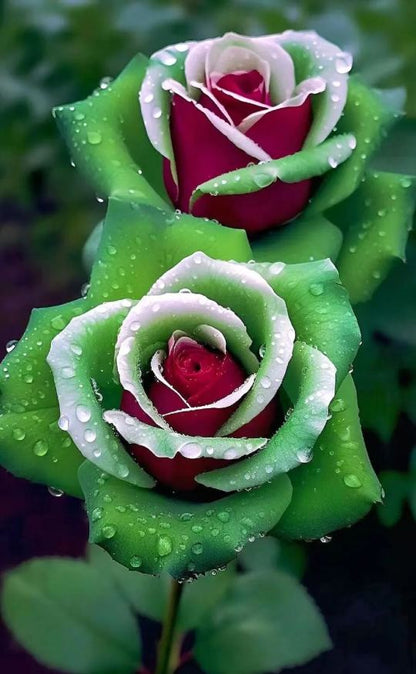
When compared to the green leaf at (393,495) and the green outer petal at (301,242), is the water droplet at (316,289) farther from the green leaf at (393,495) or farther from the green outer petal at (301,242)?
the green leaf at (393,495)

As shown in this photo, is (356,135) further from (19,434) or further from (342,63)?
(19,434)

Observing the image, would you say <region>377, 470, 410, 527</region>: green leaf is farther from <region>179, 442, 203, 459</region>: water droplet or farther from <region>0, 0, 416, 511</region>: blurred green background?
<region>179, 442, 203, 459</region>: water droplet

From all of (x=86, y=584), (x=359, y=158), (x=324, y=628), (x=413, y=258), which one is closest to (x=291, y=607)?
(x=324, y=628)

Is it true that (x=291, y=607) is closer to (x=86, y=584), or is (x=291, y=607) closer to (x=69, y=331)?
(x=86, y=584)

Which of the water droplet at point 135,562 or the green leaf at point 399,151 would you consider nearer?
the water droplet at point 135,562

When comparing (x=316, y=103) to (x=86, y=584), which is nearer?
(x=316, y=103)

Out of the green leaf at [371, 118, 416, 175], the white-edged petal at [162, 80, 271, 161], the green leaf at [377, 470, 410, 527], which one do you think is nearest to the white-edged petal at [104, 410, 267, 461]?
the white-edged petal at [162, 80, 271, 161]

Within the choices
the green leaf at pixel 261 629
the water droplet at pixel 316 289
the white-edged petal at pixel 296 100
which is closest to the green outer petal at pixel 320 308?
the water droplet at pixel 316 289

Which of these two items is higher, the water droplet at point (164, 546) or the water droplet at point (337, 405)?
the water droplet at point (337, 405)
